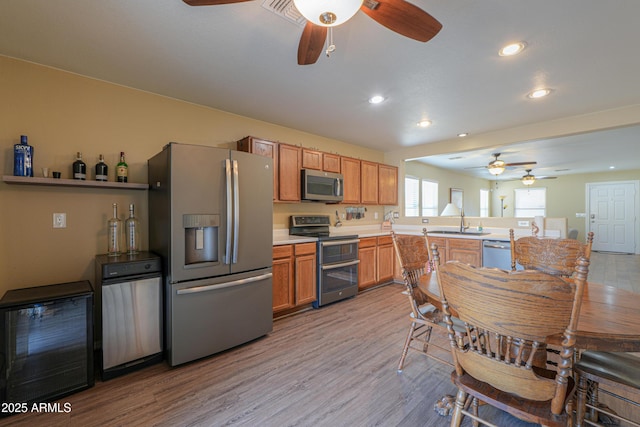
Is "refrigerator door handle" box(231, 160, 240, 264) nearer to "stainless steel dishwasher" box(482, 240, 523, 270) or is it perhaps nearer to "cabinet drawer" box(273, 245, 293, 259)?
"cabinet drawer" box(273, 245, 293, 259)

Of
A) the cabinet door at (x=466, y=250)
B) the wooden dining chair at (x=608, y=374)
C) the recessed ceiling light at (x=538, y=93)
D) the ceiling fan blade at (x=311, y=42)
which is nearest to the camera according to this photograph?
the wooden dining chair at (x=608, y=374)

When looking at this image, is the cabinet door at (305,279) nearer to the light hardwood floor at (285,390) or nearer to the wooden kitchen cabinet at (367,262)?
the light hardwood floor at (285,390)

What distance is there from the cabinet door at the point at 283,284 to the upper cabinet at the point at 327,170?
845mm

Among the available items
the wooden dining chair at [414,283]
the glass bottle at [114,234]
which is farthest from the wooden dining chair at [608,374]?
the glass bottle at [114,234]

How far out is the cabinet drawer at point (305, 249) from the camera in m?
3.42

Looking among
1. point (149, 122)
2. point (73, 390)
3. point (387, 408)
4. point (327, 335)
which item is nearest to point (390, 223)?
point (327, 335)

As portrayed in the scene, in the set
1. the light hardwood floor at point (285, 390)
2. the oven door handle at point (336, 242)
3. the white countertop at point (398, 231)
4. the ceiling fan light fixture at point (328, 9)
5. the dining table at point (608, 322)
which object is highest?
the ceiling fan light fixture at point (328, 9)

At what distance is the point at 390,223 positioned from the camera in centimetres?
541

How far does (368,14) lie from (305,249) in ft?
8.53

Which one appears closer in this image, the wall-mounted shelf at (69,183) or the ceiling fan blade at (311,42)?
the ceiling fan blade at (311,42)

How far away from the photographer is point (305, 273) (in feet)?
11.4

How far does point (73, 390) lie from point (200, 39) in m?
2.64

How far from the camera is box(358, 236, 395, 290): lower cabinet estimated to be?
424 cm

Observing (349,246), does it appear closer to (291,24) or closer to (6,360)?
(291,24)
